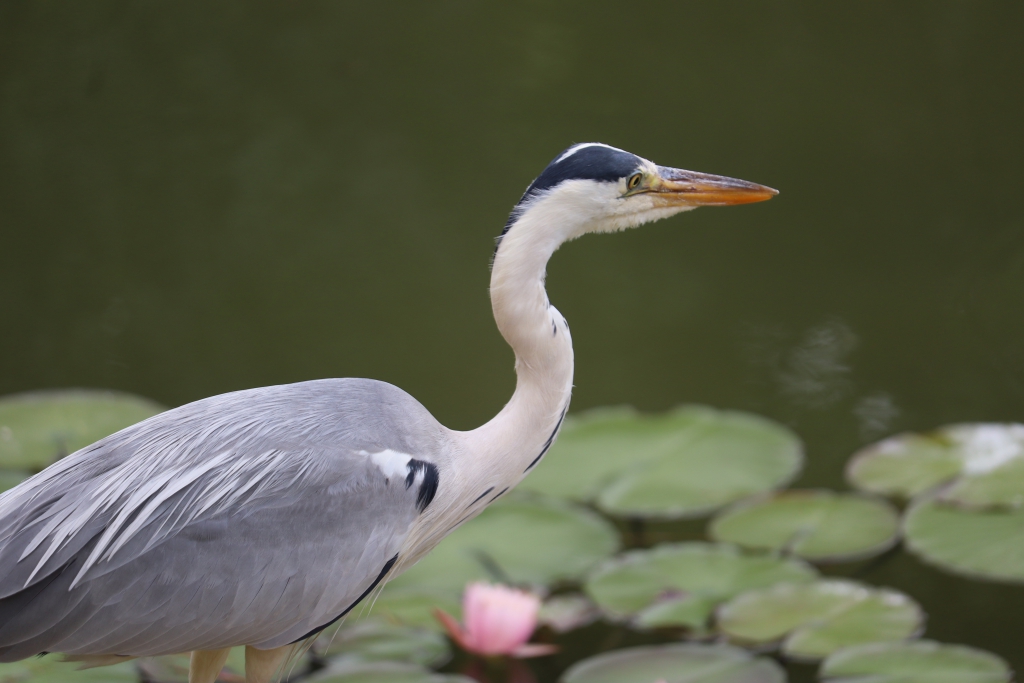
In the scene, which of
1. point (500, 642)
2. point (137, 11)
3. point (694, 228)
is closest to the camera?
point (500, 642)

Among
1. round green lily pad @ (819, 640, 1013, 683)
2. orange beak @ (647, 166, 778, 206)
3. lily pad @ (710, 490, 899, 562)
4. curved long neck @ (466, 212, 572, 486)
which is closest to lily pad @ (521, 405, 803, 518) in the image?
lily pad @ (710, 490, 899, 562)

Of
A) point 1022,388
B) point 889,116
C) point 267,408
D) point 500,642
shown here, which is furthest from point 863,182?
point 267,408

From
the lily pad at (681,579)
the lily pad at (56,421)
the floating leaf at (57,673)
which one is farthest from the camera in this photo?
the lily pad at (56,421)

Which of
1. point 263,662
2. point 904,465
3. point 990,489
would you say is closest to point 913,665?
point 990,489

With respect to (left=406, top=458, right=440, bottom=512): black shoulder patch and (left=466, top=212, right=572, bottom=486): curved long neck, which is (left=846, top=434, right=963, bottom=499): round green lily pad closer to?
(left=466, top=212, right=572, bottom=486): curved long neck

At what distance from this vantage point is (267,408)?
2.62 meters

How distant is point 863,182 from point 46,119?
179 inches

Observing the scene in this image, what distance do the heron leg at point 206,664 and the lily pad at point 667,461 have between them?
1455 mm

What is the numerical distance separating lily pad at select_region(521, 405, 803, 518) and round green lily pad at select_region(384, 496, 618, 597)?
0.14 m

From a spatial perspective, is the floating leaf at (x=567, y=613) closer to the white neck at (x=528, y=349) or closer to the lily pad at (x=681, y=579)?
the lily pad at (x=681, y=579)

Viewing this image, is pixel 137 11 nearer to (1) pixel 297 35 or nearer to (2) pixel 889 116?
(1) pixel 297 35

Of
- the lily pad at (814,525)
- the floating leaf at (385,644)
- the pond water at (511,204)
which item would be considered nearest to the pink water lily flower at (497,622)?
the floating leaf at (385,644)

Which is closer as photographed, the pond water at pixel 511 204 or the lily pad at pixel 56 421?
the lily pad at pixel 56 421

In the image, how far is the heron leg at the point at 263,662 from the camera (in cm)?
263
